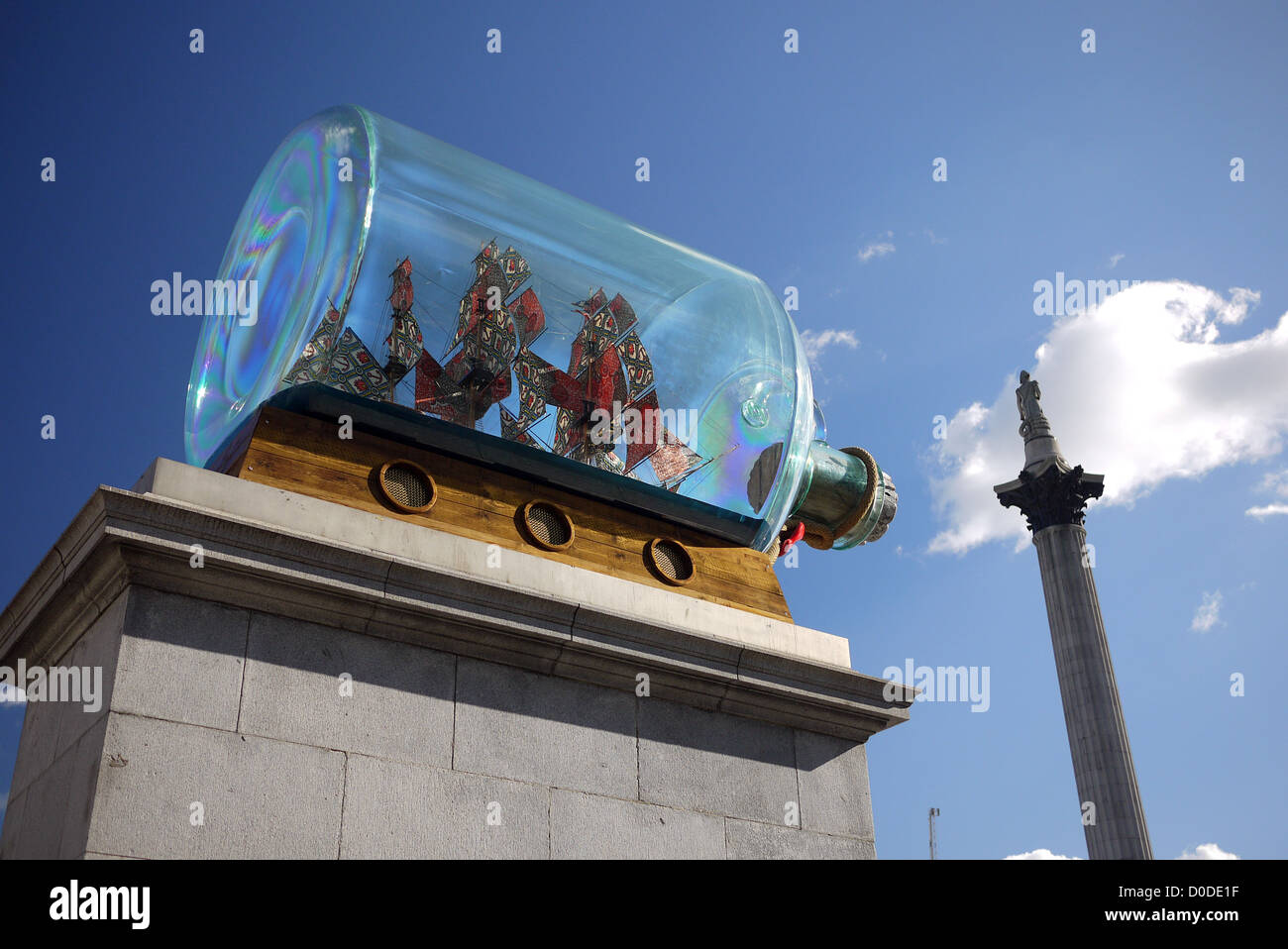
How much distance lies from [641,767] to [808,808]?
44.4 inches

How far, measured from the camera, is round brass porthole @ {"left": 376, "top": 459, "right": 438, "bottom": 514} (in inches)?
232

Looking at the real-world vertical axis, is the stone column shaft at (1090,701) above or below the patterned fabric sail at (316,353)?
above

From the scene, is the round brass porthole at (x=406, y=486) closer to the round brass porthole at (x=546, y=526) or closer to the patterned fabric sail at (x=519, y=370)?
the patterned fabric sail at (x=519, y=370)

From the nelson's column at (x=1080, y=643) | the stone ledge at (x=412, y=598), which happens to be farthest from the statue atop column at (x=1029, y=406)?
the stone ledge at (x=412, y=598)

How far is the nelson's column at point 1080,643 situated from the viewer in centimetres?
2991

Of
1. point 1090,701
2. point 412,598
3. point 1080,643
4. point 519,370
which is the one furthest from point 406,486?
point 1080,643

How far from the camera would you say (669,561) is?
265 inches

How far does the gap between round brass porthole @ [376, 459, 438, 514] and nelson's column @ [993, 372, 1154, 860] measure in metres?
26.6

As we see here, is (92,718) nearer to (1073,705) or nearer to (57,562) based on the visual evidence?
→ (57,562)

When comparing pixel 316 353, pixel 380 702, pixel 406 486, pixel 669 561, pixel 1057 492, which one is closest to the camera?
pixel 380 702

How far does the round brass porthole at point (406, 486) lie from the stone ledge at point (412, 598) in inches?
8.8

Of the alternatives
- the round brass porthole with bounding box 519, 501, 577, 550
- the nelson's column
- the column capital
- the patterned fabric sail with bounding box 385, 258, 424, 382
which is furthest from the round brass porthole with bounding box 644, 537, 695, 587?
the column capital

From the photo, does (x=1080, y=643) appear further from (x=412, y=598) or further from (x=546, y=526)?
(x=412, y=598)

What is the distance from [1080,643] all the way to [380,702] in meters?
30.2
